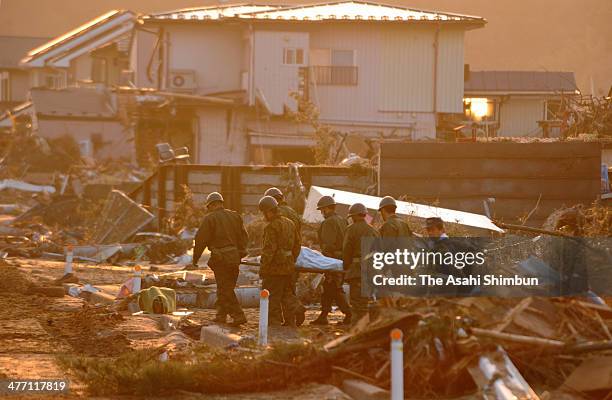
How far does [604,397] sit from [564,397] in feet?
1.15

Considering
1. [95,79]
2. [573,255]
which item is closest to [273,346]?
[573,255]

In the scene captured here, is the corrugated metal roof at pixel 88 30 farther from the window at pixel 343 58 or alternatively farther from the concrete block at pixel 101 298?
the concrete block at pixel 101 298

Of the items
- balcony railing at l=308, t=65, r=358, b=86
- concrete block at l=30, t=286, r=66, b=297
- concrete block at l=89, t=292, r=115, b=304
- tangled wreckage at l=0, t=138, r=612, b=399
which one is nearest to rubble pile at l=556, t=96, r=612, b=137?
tangled wreckage at l=0, t=138, r=612, b=399

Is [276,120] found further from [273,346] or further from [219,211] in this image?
[273,346]

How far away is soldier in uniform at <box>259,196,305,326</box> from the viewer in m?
15.7

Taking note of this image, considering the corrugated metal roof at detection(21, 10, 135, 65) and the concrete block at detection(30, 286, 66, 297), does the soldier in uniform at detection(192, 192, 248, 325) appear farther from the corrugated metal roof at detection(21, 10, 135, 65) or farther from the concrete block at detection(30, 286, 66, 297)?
the corrugated metal roof at detection(21, 10, 135, 65)

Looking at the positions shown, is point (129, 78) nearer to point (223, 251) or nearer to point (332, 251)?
point (332, 251)

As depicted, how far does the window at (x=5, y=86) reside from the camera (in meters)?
71.2

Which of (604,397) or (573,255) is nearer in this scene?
(604,397)

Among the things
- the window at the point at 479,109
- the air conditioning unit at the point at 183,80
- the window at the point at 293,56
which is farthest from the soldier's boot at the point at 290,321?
the window at the point at 479,109

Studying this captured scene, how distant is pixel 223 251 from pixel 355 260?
5.74 feet

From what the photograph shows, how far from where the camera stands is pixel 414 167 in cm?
2522

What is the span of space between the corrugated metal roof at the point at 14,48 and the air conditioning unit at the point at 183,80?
3046cm

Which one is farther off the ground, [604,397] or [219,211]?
[219,211]
